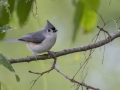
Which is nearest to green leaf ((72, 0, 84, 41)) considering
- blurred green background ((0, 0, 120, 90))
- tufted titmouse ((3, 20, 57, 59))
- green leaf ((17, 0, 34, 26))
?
green leaf ((17, 0, 34, 26))

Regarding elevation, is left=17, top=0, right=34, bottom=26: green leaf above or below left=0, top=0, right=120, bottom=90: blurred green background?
above

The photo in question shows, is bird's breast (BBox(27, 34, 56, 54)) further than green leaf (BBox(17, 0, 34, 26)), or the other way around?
bird's breast (BBox(27, 34, 56, 54))

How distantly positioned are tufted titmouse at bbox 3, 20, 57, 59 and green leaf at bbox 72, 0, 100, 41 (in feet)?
1.29

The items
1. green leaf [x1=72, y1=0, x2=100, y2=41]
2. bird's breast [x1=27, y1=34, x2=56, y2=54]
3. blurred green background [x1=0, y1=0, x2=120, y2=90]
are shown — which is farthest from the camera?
blurred green background [x1=0, y1=0, x2=120, y2=90]

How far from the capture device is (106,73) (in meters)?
1.76

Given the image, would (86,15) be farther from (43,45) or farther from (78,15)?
(43,45)

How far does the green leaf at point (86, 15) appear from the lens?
695 millimetres

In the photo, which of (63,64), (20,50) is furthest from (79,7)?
(63,64)

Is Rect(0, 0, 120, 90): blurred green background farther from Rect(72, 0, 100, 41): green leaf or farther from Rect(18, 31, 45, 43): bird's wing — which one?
Rect(72, 0, 100, 41): green leaf

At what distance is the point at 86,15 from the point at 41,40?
1.57 ft

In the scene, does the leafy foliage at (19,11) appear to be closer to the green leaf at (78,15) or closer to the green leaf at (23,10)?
the green leaf at (23,10)

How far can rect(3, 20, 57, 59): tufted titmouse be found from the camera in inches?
43.6

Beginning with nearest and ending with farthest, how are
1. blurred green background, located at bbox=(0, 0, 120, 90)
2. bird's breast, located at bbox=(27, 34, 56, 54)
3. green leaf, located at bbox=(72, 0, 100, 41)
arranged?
green leaf, located at bbox=(72, 0, 100, 41), bird's breast, located at bbox=(27, 34, 56, 54), blurred green background, located at bbox=(0, 0, 120, 90)

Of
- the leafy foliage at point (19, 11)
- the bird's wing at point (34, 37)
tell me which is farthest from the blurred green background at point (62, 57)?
the leafy foliage at point (19, 11)
